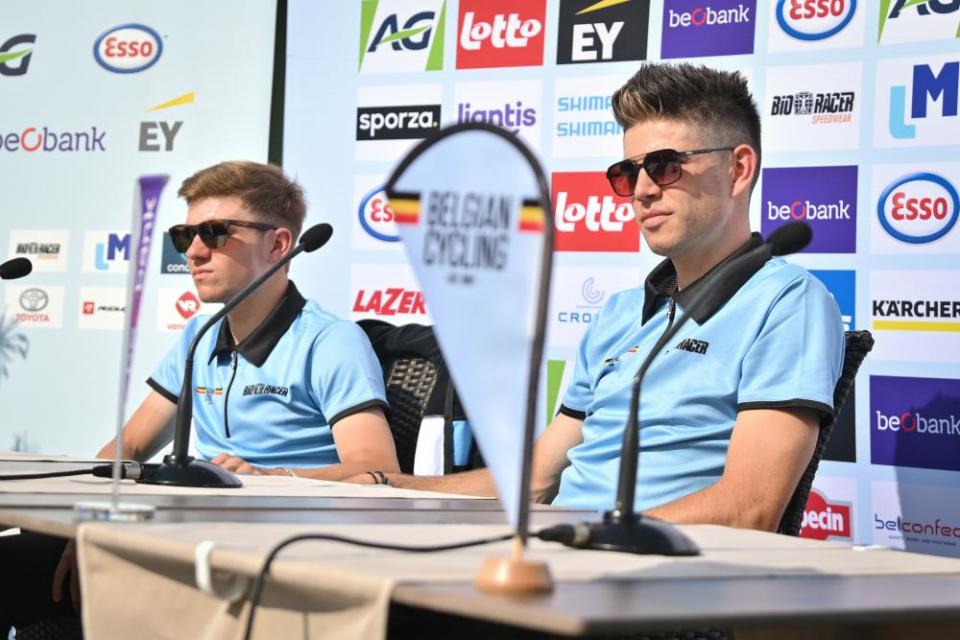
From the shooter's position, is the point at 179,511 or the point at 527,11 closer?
the point at 179,511

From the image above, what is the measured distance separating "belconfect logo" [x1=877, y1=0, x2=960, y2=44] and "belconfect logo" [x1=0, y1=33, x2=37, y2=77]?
3.12 m

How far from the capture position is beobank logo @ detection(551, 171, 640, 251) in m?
3.73

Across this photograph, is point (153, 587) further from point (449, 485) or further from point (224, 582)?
point (449, 485)

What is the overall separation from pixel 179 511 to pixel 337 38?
9.60ft

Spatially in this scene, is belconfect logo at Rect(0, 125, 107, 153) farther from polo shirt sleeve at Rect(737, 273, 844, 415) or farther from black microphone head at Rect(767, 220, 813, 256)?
→ black microphone head at Rect(767, 220, 813, 256)

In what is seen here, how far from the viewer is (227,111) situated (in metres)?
4.44

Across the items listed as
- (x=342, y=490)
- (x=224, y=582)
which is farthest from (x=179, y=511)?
(x=342, y=490)

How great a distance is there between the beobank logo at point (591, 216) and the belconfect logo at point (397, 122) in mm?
522

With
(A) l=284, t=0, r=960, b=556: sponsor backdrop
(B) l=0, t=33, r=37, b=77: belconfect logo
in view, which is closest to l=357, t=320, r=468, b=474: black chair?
(A) l=284, t=0, r=960, b=556: sponsor backdrop

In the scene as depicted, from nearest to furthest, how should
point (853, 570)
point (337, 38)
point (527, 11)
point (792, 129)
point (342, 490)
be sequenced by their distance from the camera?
point (853, 570), point (342, 490), point (792, 129), point (527, 11), point (337, 38)

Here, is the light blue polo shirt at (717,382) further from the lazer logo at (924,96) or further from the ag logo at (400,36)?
the ag logo at (400,36)

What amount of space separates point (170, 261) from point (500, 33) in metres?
1.44

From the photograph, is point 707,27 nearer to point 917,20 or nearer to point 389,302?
point 917,20

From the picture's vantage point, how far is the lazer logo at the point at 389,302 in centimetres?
405
